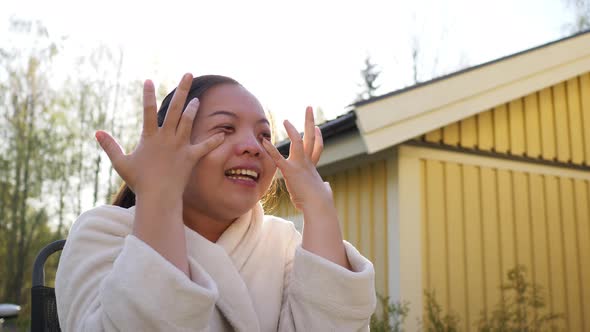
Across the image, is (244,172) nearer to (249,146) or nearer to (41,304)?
(249,146)

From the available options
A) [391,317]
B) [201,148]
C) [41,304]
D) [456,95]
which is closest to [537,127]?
[456,95]

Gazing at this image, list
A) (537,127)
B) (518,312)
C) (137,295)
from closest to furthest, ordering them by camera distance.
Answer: (137,295)
(518,312)
(537,127)

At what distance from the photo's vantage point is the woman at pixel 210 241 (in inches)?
38.8

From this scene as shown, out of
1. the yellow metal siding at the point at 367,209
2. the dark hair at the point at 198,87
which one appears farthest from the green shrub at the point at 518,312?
the dark hair at the point at 198,87

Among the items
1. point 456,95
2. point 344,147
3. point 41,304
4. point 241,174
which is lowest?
point 41,304

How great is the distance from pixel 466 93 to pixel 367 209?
1.39 meters

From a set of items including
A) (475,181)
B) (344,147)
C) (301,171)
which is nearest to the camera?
(301,171)

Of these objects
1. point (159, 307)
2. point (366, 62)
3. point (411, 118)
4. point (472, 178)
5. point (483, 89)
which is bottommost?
point (159, 307)

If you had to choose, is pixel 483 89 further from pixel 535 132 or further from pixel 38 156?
pixel 38 156

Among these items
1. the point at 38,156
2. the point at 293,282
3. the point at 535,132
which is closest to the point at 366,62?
the point at 38,156

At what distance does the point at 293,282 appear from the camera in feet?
4.21

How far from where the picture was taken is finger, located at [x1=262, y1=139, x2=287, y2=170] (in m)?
1.29

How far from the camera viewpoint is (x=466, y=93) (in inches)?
190

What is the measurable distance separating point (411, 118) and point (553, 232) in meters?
2.28
